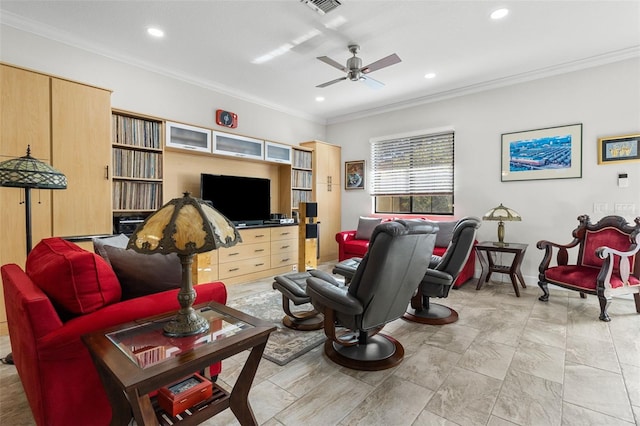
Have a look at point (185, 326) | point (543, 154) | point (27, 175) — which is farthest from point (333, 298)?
point (543, 154)

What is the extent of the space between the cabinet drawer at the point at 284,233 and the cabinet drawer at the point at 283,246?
0.06 m

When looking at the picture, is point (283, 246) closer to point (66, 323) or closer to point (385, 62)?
point (385, 62)

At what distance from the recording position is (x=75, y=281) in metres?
1.37

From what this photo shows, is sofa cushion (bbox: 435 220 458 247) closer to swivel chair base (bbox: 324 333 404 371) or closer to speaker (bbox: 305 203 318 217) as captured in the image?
speaker (bbox: 305 203 318 217)

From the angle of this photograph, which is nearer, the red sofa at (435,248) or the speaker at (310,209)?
the red sofa at (435,248)

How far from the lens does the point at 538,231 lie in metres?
4.12

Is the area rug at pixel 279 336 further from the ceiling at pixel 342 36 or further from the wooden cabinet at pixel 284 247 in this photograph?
the ceiling at pixel 342 36

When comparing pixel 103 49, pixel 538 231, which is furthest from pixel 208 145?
pixel 538 231

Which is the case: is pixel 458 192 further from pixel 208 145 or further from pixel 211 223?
pixel 211 223

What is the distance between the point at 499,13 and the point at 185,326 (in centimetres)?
359

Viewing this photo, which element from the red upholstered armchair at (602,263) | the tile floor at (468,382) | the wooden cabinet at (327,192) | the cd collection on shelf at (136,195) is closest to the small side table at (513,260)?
the red upholstered armchair at (602,263)

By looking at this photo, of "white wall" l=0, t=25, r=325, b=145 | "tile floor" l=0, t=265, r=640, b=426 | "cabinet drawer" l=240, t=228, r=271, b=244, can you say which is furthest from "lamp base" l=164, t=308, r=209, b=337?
"white wall" l=0, t=25, r=325, b=145

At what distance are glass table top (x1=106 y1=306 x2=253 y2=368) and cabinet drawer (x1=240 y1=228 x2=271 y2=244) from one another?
9.41ft

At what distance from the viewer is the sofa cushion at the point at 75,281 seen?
1.35m
